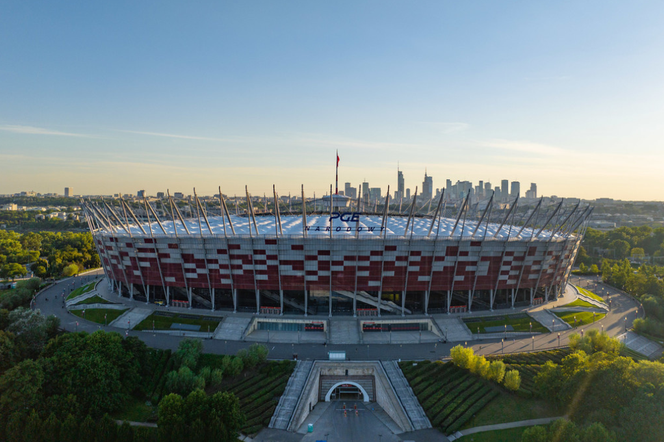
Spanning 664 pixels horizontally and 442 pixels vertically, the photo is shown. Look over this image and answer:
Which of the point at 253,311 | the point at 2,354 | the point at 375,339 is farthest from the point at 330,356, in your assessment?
the point at 2,354

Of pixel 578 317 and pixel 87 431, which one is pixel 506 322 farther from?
pixel 87 431

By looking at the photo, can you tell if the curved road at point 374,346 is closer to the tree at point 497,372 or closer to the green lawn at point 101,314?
the green lawn at point 101,314

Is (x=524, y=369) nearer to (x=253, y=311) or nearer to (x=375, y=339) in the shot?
(x=375, y=339)

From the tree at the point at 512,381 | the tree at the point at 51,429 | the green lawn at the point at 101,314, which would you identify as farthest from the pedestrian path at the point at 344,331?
the green lawn at the point at 101,314

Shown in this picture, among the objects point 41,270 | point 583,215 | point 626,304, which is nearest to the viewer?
point 583,215

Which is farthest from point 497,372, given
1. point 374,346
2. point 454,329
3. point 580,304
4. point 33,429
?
point 33,429

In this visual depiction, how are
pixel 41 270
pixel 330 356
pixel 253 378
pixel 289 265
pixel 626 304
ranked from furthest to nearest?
pixel 41 270, pixel 626 304, pixel 289 265, pixel 330 356, pixel 253 378
